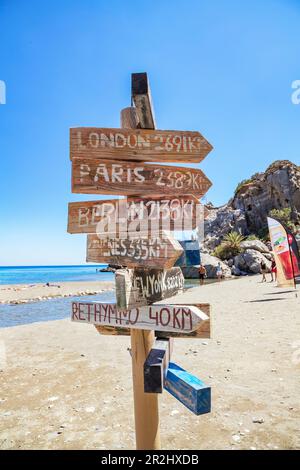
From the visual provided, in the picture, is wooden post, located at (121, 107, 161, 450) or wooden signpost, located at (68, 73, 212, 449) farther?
wooden post, located at (121, 107, 161, 450)

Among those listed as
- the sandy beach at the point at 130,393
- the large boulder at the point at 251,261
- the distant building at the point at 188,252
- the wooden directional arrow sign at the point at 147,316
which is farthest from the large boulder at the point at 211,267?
the wooden directional arrow sign at the point at 147,316

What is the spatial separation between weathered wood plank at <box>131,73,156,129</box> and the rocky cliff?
187 feet

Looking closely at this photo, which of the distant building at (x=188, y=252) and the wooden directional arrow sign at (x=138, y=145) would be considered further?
the distant building at (x=188, y=252)

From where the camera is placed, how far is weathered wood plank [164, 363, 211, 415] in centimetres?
223

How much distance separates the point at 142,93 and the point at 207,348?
6.70 metres

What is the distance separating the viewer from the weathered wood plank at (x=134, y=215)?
283cm

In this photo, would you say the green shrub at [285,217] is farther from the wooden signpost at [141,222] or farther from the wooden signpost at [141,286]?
the wooden signpost at [141,286]

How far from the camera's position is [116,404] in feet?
16.0

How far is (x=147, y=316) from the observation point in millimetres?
2666

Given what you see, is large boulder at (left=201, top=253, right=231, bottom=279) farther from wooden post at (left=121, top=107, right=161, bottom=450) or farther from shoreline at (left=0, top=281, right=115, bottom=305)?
wooden post at (left=121, top=107, right=161, bottom=450)

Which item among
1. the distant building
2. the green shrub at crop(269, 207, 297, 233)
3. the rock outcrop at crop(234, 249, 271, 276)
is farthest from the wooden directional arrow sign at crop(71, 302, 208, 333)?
the green shrub at crop(269, 207, 297, 233)

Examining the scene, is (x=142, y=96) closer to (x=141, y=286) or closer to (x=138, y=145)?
(x=138, y=145)

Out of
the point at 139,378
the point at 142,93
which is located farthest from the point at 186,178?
the point at 139,378

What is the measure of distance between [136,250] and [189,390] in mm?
1272
